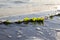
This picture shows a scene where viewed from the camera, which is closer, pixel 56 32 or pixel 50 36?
pixel 50 36

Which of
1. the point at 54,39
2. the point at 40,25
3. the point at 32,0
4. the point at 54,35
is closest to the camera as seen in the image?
the point at 54,39

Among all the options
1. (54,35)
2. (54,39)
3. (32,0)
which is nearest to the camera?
(54,39)

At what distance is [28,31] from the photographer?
10.8 m

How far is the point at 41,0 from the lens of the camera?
76.2 ft

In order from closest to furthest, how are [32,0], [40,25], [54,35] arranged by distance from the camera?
[54,35], [40,25], [32,0]

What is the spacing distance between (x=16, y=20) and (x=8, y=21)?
699mm

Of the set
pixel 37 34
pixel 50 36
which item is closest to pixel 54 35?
pixel 50 36

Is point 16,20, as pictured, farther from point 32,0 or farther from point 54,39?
point 32,0

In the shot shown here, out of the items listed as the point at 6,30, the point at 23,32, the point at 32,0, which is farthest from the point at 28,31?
the point at 32,0

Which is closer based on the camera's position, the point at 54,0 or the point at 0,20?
the point at 0,20

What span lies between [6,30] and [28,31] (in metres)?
1.26

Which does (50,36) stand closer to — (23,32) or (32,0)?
(23,32)

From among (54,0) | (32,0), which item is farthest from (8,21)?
(54,0)

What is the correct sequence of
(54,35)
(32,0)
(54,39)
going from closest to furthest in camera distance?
1. (54,39)
2. (54,35)
3. (32,0)
